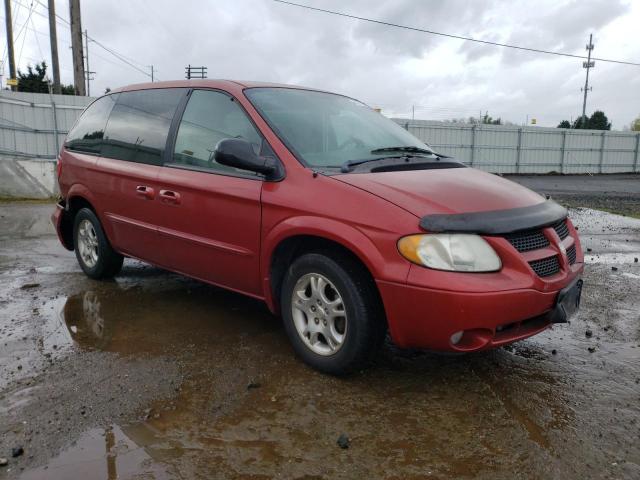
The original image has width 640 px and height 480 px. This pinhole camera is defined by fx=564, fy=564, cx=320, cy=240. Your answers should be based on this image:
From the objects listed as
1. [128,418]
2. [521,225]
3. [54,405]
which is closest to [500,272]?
[521,225]

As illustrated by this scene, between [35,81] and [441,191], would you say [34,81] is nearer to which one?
Result: [35,81]

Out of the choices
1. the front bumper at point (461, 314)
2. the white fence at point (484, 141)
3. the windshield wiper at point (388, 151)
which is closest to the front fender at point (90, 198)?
the windshield wiper at point (388, 151)

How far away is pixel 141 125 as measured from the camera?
4.64m

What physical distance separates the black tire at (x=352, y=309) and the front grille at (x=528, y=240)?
79 cm

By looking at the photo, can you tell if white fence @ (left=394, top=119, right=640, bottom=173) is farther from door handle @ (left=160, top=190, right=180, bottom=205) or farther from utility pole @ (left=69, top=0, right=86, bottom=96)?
door handle @ (left=160, top=190, right=180, bottom=205)

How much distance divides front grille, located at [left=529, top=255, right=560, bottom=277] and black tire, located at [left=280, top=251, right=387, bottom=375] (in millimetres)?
856

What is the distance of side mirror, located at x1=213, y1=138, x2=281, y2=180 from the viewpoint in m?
3.41

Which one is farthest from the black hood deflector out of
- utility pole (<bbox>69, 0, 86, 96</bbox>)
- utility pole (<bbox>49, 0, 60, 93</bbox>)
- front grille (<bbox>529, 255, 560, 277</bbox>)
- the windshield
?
→ utility pole (<bbox>49, 0, 60, 93</bbox>)

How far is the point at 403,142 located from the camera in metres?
4.24

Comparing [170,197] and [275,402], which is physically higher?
[170,197]

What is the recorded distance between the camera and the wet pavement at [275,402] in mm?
2514

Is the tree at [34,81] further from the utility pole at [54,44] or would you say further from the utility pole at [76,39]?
the utility pole at [76,39]

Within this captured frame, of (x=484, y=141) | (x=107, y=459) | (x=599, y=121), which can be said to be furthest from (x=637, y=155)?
(x=107, y=459)

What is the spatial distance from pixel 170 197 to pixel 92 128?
5.55 ft
